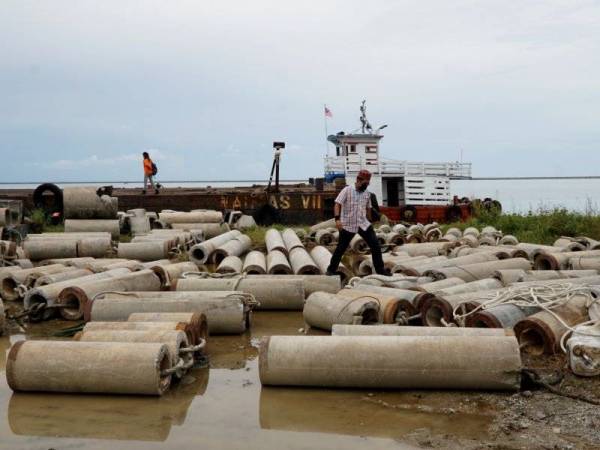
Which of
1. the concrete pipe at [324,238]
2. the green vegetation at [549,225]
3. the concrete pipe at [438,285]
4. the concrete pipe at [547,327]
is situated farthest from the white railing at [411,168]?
the concrete pipe at [547,327]

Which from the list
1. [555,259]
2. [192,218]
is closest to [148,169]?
[192,218]

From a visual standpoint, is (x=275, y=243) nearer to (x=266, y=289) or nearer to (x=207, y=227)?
(x=207, y=227)

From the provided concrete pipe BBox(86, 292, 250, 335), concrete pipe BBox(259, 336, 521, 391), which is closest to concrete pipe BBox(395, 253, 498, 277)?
concrete pipe BBox(86, 292, 250, 335)

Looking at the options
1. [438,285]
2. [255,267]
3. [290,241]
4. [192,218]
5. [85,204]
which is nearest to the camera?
[438,285]

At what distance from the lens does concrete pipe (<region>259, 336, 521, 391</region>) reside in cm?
515

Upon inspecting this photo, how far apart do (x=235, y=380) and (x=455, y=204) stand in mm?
20468

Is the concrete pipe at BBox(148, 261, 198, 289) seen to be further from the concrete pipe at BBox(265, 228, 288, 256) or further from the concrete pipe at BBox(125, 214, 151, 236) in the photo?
the concrete pipe at BBox(125, 214, 151, 236)

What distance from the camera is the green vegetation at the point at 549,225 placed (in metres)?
14.8

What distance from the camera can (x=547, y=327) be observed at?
594 cm

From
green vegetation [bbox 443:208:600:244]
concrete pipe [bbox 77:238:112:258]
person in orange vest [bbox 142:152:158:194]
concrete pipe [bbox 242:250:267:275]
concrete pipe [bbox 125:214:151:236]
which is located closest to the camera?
concrete pipe [bbox 242:250:267:275]

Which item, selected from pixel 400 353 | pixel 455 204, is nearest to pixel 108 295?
pixel 400 353

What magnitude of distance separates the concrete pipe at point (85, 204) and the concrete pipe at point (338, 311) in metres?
9.84

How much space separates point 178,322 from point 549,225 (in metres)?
11.7

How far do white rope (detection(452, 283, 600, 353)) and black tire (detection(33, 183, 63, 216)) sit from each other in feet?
51.1
